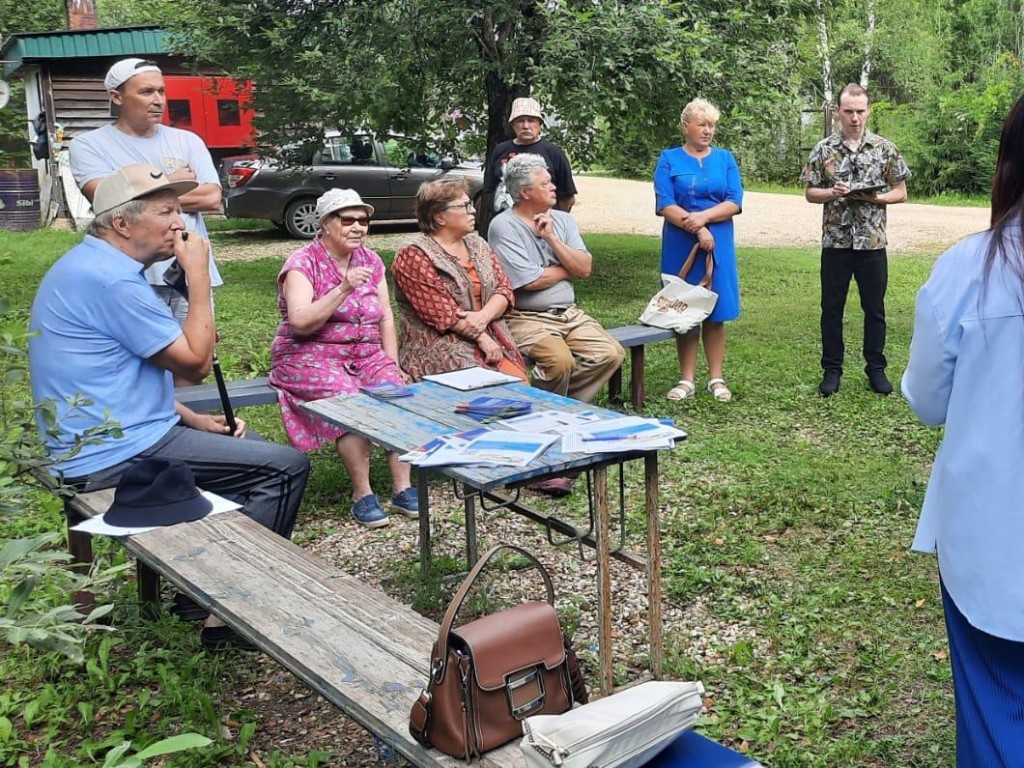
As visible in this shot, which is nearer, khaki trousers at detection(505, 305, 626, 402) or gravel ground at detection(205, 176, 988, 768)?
gravel ground at detection(205, 176, 988, 768)

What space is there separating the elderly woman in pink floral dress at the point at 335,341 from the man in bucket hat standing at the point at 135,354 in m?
1.05

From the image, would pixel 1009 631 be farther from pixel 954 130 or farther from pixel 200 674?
pixel 954 130

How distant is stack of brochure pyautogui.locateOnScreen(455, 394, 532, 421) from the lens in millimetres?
3682

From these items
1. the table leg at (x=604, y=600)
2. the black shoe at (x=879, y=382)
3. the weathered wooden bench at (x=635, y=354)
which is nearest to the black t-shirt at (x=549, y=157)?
the weathered wooden bench at (x=635, y=354)

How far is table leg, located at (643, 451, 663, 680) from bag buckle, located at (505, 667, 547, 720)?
0.95 meters

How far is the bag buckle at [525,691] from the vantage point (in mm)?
2289

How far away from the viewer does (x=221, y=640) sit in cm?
361

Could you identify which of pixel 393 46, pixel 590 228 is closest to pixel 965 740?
pixel 393 46

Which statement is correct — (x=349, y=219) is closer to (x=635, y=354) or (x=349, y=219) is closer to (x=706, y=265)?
(x=635, y=354)

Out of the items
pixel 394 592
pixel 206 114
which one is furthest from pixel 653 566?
pixel 206 114

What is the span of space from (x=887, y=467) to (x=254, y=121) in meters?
7.43

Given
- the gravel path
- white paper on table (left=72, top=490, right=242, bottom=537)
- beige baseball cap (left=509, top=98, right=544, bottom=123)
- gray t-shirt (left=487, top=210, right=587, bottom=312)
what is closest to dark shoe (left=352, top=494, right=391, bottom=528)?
white paper on table (left=72, top=490, right=242, bottom=537)

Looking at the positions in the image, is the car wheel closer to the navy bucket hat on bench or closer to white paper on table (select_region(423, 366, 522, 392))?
white paper on table (select_region(423, 366, 522, 392))

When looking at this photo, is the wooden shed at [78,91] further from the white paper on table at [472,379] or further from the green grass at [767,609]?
the white paper on table at [472,379]
